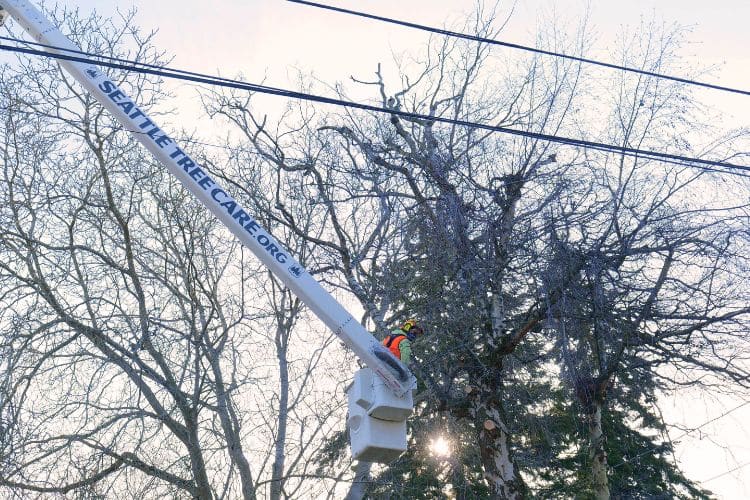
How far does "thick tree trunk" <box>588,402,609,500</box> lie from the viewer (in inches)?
557

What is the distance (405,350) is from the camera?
764 centimetres

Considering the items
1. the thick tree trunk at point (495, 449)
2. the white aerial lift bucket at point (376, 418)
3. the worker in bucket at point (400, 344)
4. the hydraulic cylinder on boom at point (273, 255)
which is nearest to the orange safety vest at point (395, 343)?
the worker in bucket at point (400, 344)

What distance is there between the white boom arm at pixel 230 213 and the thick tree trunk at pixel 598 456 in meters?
7.86

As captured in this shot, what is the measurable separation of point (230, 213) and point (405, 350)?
2257 millimetres

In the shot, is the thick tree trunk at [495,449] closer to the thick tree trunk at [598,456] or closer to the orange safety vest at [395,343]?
the orange safety vest at [395,343]

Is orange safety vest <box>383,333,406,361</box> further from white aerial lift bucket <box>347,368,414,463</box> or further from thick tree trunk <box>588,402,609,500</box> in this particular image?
thick tree trunk <box>588,402,609,500</box>

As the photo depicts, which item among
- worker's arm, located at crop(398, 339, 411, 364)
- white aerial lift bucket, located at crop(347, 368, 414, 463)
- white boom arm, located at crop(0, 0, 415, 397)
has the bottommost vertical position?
white aerial lift bucket, located at crop(347, 368, 414, 463)

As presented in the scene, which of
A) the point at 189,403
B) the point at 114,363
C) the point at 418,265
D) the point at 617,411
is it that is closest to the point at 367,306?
the point at 418,265

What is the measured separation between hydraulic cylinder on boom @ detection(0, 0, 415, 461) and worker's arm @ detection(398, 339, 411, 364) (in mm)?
356

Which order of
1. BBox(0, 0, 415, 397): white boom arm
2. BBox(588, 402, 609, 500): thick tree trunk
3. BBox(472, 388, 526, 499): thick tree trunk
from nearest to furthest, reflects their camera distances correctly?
BBox(0, 0, 415, 397): white boom arm < BBox(472, 388, 526, 499): thick tree trunk < BBox(588, 402, 609, 500): thick tree trunk

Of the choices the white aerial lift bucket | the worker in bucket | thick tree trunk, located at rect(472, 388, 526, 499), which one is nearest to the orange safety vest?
the worker in bucket

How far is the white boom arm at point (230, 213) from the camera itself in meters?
7.15

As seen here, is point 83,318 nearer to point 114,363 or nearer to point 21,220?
point 114,363

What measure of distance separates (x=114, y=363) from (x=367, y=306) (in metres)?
3.57
